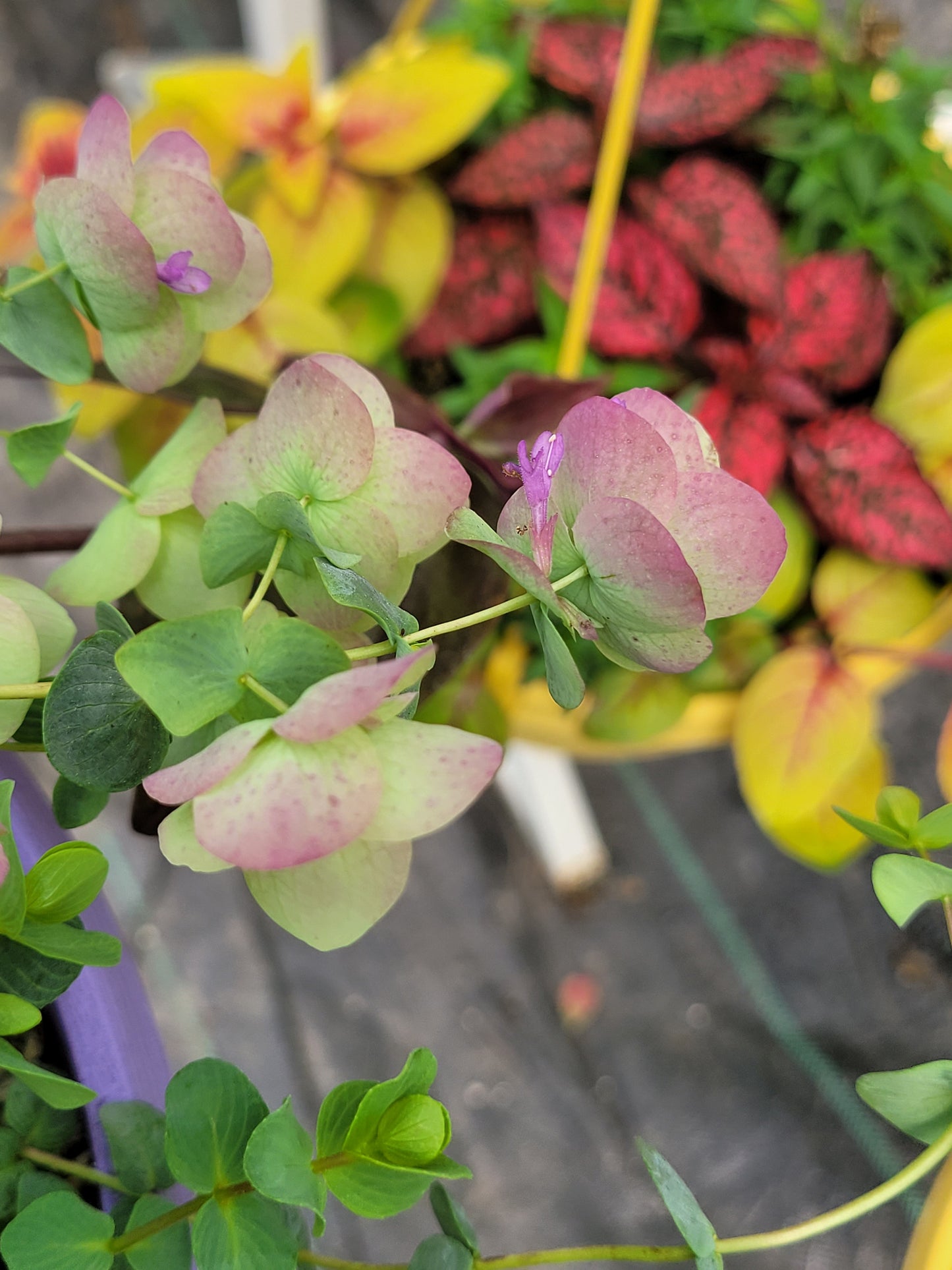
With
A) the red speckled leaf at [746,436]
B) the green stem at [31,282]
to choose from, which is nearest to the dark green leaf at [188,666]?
the green stem at [31,282]

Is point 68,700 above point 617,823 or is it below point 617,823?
above

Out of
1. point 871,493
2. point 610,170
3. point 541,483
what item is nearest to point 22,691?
point 541,483

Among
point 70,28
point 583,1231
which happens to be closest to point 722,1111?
point 583,1231

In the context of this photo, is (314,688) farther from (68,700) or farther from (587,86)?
(587,86)

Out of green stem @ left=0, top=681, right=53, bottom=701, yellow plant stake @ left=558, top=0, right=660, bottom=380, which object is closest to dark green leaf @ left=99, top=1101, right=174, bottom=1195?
green stem @ left=0, top=681, right=53, bottom=701

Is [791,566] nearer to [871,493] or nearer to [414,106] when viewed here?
[871,493]
